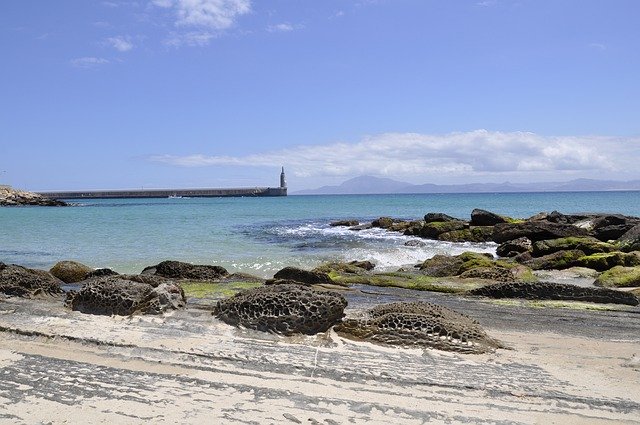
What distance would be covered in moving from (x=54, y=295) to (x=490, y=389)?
7095 millimetres

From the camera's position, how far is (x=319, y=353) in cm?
523

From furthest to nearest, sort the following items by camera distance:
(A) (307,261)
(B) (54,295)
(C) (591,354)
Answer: (A) (307,261) < (B) (54,295) < (C) (591,354)

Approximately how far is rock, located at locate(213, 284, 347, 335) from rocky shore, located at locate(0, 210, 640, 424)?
2cm

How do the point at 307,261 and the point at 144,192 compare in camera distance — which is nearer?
the point at 307,261

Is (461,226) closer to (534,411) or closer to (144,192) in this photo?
(534,411)

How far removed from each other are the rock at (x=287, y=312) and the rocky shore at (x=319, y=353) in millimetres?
15

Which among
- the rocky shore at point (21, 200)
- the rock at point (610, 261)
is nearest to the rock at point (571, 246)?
the rock at point (610, 261)

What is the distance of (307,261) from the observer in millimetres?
17922

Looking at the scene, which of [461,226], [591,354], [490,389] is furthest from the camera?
[461,226]

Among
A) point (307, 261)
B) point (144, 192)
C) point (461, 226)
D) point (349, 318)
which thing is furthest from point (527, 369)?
point (144, 192)

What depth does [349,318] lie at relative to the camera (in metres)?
6.22

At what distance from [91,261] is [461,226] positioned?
59.6 ft

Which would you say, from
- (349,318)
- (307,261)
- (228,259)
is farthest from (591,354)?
(228,259)

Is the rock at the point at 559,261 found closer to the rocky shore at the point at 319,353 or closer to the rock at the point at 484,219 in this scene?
the rocky shore at the point at 319,353
